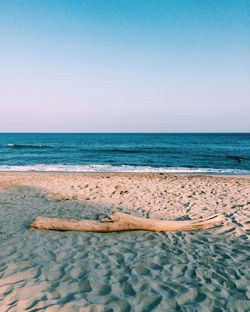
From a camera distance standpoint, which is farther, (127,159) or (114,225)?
(127,159)

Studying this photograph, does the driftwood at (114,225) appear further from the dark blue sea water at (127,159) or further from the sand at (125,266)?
the dark blue sea water at (127,159)

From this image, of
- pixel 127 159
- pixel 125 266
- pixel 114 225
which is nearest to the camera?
pixel 125 266

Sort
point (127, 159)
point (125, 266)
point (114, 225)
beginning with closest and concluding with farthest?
1. point (125, 266)
2. point (114, 225)
3. point (127, 159)

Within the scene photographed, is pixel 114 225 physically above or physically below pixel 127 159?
above

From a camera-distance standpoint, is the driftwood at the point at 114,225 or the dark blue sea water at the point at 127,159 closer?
the driftwood at the point at 114,225


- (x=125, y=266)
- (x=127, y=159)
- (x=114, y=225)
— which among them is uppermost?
(x=114, y=225)

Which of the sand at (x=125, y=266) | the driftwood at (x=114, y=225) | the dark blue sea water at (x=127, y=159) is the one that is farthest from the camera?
the dark blue sea water at (x=127, y=159)

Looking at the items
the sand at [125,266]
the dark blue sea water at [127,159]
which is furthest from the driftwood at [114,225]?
the dark blue sea water at [127,159]

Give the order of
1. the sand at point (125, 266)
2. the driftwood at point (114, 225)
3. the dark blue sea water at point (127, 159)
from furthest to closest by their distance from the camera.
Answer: the dark blue sea water at point (127, 159) < the driftwood at point (114, 225) < the sand at point (125, 266)

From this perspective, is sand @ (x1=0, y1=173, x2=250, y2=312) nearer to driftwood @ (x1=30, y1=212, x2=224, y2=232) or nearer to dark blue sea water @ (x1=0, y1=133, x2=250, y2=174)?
driftwood @ (x1=30, y1=212, x2=224, y2=232)

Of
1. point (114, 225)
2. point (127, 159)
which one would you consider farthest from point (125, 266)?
point (127, 159)

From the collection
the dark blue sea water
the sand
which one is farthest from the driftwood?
the dark blue sea water

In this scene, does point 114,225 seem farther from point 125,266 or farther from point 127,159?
point 127,159

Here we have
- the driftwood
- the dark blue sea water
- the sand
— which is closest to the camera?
the sand
